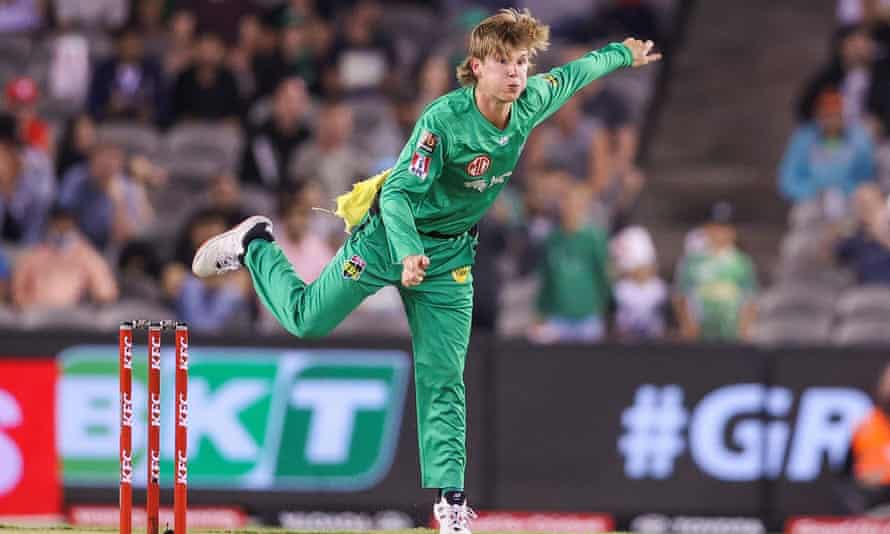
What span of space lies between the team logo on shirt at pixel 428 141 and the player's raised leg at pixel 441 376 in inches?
28.0

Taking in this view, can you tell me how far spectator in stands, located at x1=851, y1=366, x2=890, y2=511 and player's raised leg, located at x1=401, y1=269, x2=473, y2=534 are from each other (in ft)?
19.3

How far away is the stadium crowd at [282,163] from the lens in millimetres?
15289

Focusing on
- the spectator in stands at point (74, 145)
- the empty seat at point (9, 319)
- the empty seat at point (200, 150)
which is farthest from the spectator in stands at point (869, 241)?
the empty seat at point (9, 319)

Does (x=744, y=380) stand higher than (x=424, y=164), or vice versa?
(x=424, y=164)

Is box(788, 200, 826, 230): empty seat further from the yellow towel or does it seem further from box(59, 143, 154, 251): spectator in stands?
the yellow towel

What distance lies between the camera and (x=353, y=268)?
8766 millimetres

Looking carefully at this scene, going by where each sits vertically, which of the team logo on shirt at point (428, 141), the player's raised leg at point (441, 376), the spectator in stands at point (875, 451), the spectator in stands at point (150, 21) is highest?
the spectator in stands at point (150, 21)

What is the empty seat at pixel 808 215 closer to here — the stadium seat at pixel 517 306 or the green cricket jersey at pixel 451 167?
the stadium seat at pixel 517 306

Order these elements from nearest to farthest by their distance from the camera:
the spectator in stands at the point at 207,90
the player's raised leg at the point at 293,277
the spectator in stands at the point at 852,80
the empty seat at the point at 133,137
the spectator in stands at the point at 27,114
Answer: the player's raised leg at the point at 293,277, the spectator in stands at the point at 27,114, the empty seat at the point at 133,137, the spectator in stands at the point at 852,80, the spectator in stands at the point at 207,90

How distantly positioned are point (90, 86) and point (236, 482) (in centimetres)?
569

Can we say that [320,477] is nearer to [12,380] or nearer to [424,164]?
[12,380]

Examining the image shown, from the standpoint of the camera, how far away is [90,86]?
17984 millimetres

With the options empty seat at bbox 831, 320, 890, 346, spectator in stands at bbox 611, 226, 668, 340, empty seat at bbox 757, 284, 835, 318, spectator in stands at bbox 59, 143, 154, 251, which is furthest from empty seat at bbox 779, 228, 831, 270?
spectator in stands at bbox 59, 143, 154, 251

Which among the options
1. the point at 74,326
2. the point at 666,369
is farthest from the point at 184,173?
the point at 666,369
